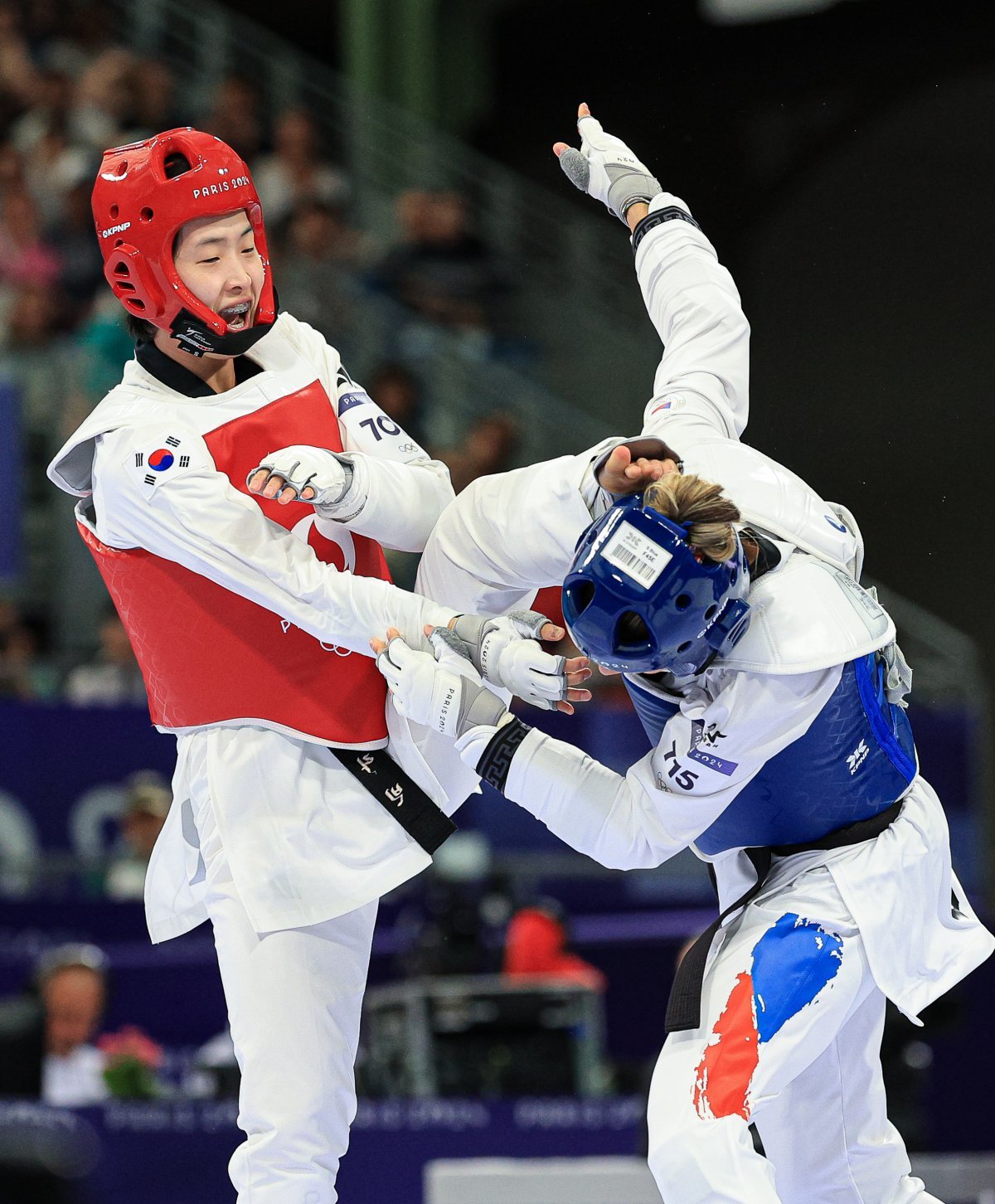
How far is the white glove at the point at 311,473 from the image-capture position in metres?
3.98

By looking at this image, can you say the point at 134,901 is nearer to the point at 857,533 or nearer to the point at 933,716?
the point at 933,716

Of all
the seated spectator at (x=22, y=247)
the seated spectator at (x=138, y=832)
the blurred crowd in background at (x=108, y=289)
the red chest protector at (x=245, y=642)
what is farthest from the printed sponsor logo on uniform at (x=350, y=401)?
the seated spectator at (x=22, y=247)

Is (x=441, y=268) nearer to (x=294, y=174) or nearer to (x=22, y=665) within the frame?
(x=294, y=174)

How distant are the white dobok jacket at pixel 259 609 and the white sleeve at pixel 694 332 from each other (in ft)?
1.98

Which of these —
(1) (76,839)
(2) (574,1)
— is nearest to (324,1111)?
(1) (76,839)

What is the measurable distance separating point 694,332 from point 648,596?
1.00m

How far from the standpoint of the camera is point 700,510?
3680mm

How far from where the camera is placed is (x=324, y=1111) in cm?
403

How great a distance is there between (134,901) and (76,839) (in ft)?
2.68

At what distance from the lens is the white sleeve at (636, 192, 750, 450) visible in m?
4.28

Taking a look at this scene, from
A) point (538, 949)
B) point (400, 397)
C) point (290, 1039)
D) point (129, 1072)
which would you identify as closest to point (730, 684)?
point (290, 1039)

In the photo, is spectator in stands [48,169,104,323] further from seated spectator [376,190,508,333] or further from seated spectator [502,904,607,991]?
seated spectator [502,904,607,991]

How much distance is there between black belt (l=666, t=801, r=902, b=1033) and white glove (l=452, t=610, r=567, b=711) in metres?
0.60

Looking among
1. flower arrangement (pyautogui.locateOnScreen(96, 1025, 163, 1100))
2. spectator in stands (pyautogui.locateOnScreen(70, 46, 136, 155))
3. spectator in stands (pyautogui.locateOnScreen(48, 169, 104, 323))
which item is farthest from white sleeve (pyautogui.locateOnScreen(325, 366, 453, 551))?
spectator in stands (pyautogui.locateOnScreen(70, 46, 136, 155))
